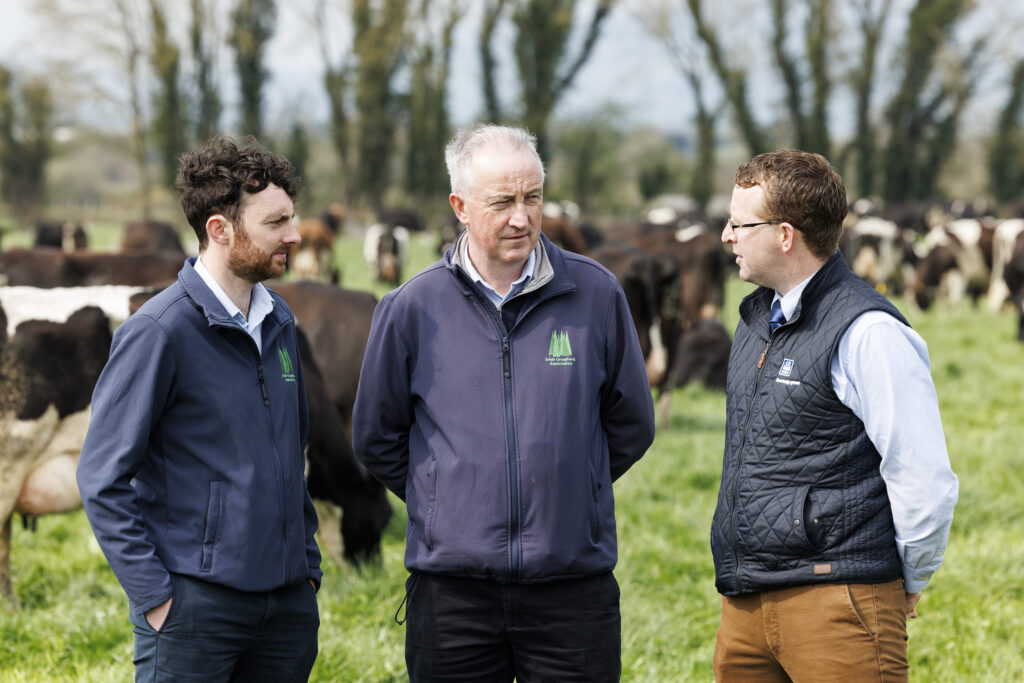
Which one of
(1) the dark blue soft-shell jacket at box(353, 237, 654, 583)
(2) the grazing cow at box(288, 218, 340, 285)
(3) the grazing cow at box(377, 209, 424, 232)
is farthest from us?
(3) the grazing cow at box(377, 209, 424, 232)

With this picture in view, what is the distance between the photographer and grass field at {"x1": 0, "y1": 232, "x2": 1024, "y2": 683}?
4344mm

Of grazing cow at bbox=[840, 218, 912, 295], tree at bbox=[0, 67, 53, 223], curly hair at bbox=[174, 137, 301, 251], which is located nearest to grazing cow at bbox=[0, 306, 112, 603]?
curly hair at bbox=[174, 137, 301, 251]

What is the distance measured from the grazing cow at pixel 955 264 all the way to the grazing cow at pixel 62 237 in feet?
55.6

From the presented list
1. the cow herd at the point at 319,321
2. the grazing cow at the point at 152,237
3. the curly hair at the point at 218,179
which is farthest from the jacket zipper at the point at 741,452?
the grazing cow at the point at 152,237

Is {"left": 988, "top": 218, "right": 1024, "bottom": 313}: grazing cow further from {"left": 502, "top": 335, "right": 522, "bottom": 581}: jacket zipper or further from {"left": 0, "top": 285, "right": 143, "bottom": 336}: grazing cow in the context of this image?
{"left": 502, "top": 335, "right": 522, "bottom": 581}: jacket zipper

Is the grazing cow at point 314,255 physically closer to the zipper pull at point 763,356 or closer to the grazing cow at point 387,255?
the grazing cow at point 387,255

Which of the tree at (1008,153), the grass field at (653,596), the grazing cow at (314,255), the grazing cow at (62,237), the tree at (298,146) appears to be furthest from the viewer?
the tree at (298,146)

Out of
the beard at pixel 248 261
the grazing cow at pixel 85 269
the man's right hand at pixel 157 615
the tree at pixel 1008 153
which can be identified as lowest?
the man's right hand at pixel 157 615

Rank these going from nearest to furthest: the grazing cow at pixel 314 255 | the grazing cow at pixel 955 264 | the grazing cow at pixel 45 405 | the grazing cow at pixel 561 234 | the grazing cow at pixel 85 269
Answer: the grazing cow at pixel 45 405 → the grazing cow at pixel 85 269 → the grazing cow at pixel 561 234 → the grazing cow at pixel 955 264 → the grazing cow at pixel 314 255

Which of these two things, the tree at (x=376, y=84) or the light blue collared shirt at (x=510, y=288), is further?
the tree at (x=376, y=84)

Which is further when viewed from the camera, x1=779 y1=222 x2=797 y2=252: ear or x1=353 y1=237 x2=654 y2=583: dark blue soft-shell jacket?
x1=779 y1=222 x2=797 y2=252: ear

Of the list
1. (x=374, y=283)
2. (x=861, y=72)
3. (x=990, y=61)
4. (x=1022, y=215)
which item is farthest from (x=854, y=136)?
(x=374, y=283)

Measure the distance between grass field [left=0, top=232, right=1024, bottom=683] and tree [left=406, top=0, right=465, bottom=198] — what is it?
4136 centimetres

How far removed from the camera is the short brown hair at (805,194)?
105 inches
